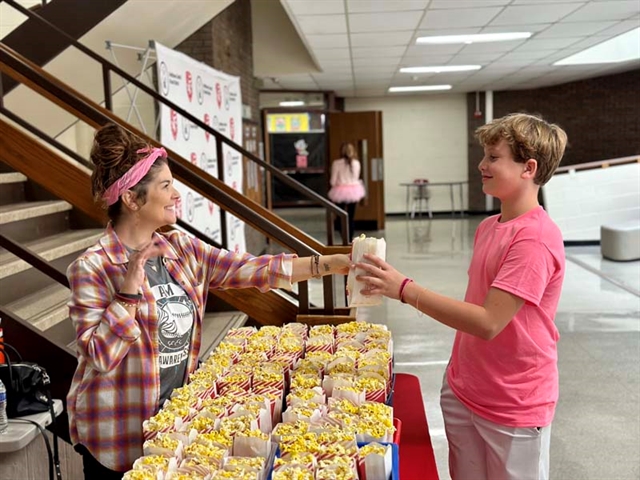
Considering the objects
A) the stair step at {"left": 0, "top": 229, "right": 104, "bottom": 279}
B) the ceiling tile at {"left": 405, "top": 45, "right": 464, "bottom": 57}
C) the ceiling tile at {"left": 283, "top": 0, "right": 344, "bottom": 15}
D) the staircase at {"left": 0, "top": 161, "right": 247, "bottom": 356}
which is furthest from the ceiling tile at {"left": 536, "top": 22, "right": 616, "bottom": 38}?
the stair step at {"left": 0, "top": 229, "right": 104, "bottom": 279}

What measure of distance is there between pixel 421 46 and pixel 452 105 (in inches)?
301

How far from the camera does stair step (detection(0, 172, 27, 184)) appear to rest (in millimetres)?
3756

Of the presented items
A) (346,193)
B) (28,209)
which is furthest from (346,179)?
(28,209)

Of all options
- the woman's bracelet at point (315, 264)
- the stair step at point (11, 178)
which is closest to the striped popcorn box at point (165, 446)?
the woman's bracelet at point (315, 264)

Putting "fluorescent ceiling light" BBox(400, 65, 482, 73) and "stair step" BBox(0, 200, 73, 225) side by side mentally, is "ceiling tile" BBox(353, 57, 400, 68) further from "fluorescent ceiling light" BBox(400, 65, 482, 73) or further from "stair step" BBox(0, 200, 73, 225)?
"stair step" BBox(0, 200, 73, 225)

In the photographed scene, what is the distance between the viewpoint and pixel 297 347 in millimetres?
2014

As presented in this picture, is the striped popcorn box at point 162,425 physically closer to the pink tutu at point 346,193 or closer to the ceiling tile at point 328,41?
the ceiling tile at point 328,41

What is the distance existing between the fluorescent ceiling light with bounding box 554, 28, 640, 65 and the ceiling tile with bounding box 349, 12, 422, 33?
16.8 ft

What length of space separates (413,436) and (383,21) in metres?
6.02

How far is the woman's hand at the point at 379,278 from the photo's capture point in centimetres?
171

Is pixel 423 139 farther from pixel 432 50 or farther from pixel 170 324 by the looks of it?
pixel 170 324

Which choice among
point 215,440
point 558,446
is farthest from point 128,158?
point 558,446

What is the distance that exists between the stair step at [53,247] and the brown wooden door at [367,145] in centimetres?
1031

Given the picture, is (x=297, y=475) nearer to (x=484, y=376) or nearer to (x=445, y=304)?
(x=445, y=304)
